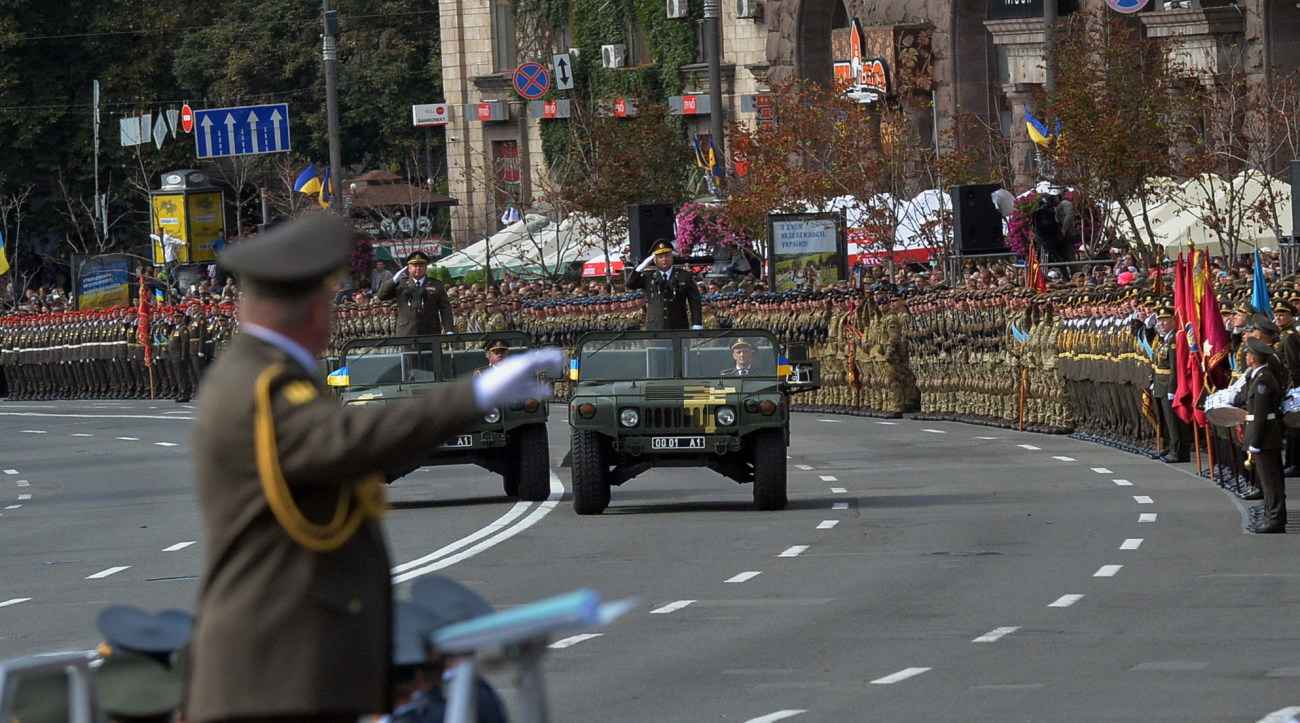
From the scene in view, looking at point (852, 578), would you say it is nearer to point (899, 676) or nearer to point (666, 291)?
point (899, 676)

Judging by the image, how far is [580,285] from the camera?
51656mm

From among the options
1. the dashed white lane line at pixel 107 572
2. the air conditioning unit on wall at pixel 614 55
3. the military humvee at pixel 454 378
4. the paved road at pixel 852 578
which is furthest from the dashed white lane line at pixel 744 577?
the air conditioning unit on wall at pixel 614 55

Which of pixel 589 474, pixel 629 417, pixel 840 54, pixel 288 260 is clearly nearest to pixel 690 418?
pixel 629 417

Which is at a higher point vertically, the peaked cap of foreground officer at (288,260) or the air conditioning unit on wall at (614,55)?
the air conditioning unit on wall at (614,55)

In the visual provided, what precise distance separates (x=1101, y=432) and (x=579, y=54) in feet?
134

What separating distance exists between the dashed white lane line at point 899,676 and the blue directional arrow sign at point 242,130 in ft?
145

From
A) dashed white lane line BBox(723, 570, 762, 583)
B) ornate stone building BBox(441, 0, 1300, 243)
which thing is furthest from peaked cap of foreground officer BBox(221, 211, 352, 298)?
ornate stone building BBox(441, 0, 1300, 243)

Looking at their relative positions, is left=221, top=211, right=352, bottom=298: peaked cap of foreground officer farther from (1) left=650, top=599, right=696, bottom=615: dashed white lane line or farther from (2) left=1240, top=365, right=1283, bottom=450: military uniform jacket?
(2) left=1240, top=365, right=1283, bottom=450: military uniform jacket

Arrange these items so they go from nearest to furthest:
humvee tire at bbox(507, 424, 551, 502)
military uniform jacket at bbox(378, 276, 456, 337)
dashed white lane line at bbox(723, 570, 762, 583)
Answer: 1. dashed white lane line at bbox(723, 570, 762, 583)
2. humvee tire at bbox(507, 424, 551, 502)
3. military uniform jacket at bbox(378, 276, 456, 337)

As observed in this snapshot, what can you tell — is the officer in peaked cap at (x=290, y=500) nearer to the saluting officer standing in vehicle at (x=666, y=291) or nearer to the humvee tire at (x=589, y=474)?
the humvee tire at (x=589, y=474)

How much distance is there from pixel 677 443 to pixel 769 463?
0.78 meters

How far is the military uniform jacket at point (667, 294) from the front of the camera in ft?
86.0

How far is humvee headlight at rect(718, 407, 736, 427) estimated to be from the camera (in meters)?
19.7

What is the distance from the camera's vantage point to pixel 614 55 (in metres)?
65.2
